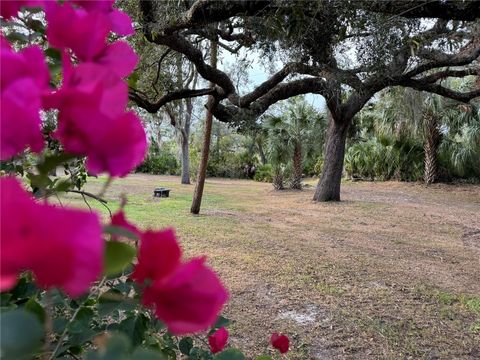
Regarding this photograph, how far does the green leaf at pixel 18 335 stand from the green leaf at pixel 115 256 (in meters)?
0.04

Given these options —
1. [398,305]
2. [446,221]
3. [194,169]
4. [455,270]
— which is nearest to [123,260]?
[398,305]

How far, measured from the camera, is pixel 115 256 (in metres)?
0.22

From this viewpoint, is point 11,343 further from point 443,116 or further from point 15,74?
point 443,116

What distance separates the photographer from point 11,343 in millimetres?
177

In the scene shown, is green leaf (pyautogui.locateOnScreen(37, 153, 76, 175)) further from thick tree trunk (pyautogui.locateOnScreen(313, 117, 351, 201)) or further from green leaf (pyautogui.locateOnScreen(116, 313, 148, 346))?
thick tree trunk (pyautogui.locateOnScreen(313, 117, 351, 201))

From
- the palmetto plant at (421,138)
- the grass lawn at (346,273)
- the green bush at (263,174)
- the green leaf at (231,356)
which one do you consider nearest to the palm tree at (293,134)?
the palmetto plant at (421,138)

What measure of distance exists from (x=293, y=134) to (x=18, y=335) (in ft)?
39.0

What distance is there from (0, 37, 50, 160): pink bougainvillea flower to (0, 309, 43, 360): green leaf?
8 centimetres

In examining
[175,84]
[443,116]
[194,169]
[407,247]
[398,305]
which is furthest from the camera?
[194,169]

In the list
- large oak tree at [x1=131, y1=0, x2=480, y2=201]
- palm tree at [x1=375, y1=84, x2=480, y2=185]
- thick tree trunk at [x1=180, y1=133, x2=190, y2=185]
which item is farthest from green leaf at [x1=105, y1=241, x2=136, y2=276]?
thick tree trunk at [x1=180, y1=133, x2=190, y2=185]

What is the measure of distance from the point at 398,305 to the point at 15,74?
360 cm

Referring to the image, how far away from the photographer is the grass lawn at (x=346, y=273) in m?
2.82

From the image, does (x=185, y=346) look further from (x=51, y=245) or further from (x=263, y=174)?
(x=263, y=174)

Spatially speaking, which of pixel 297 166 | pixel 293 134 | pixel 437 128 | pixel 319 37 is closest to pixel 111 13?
pixel 319 37
